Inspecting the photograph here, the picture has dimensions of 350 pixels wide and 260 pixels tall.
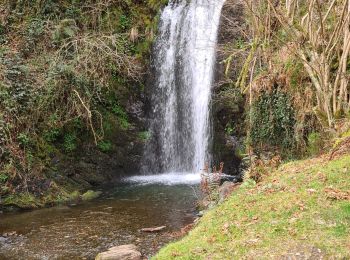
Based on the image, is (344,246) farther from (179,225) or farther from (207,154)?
(207,154)

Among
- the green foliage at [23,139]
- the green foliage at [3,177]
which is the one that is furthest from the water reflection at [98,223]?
the green foliage at [23,139]

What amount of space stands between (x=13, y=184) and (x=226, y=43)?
370 inches

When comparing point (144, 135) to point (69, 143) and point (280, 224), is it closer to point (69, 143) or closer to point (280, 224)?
point (69, 143)

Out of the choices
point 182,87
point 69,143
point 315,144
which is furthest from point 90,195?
point 315,144

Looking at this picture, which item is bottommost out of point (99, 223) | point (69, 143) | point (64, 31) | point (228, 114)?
point (99, 223)

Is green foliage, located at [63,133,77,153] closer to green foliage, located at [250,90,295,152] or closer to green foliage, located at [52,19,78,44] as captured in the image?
green foliage, located at [52,19,78,44]

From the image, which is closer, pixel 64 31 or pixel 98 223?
pixel 98 223

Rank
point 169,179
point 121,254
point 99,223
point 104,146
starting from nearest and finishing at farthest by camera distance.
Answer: point 121,254
point 99,223
point 169,179
point 104,146

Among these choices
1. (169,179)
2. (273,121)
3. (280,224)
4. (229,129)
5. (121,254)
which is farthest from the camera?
(229,129)

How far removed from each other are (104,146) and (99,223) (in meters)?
5.30

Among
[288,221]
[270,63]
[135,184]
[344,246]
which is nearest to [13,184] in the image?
[135,184]

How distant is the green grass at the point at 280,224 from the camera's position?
4.82 m

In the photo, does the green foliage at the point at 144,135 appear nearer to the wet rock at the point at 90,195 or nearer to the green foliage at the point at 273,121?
the wet rock at the point at 90,195

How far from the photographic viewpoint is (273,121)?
39.8 feet
